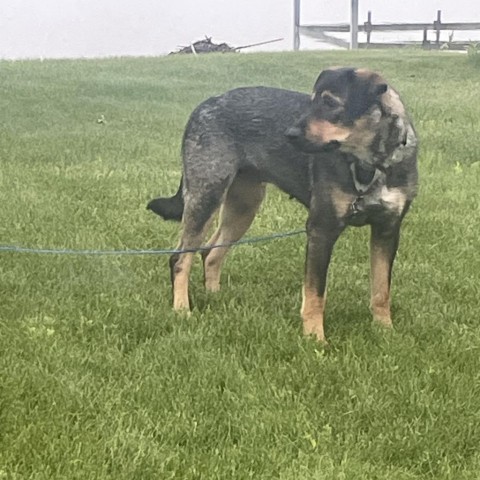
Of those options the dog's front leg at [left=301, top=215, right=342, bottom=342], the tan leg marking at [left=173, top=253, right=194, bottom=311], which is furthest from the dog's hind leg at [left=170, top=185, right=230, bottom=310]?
the dog's front leg at [left=301, top=215, right=342, bottom=342]

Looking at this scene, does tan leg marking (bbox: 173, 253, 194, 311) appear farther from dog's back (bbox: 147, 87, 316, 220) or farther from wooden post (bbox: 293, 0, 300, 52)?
wooden post (bbox: 293, 0, 300, 52)

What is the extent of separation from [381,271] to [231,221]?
1.02 m

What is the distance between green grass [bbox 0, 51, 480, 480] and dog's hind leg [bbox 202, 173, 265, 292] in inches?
4.6

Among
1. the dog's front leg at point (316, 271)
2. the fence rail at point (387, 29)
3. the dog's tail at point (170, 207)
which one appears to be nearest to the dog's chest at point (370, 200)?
the dog's front leg at point (316, 271)

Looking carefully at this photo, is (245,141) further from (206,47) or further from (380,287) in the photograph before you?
(206,47)

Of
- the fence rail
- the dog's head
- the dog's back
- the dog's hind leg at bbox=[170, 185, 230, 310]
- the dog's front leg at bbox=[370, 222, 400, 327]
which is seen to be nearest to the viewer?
the dog's head

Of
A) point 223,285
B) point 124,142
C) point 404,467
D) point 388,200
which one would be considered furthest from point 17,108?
point 404,467

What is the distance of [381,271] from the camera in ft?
14.3

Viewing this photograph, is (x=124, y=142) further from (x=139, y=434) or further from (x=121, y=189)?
(x=139, y=434)

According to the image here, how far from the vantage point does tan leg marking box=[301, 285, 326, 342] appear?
4105 millimetres

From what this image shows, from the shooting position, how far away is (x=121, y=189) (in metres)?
A: 7.26

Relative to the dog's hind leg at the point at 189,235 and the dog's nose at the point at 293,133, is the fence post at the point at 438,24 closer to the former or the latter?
the dog's hind leg at the point at 189,235

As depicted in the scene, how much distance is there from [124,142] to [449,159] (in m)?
3.79

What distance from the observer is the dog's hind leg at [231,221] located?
4.93 metres
